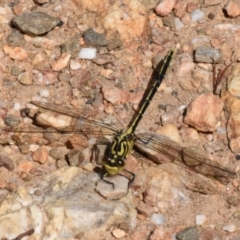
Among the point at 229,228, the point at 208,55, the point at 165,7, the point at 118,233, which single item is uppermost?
the point at 165,7

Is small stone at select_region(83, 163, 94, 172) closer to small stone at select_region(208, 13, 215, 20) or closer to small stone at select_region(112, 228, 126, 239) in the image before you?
small stone at select_region(112, 228, 126, 239)

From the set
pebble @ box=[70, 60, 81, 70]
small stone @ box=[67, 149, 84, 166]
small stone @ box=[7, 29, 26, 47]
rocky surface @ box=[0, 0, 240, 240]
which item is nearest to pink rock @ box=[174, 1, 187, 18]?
rocky surface @ box=[0, 0, 240, 240]

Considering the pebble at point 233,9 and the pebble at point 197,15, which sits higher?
the pebble at point 233,9

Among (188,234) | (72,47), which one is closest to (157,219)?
(188,234)

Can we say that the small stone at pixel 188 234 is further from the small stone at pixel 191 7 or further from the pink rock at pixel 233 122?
the small stone at pixel 191 7

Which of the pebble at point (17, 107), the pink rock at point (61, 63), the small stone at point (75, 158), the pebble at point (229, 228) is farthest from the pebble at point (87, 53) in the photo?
the pebble at point (229, 228)

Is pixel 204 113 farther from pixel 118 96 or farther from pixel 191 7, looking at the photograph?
pixel 191 7

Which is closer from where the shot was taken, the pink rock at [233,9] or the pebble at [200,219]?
the pebble at [200,219]

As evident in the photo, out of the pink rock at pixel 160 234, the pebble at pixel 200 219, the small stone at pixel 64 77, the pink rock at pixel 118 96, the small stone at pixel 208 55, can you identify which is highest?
the small stone at pixel 208 55
